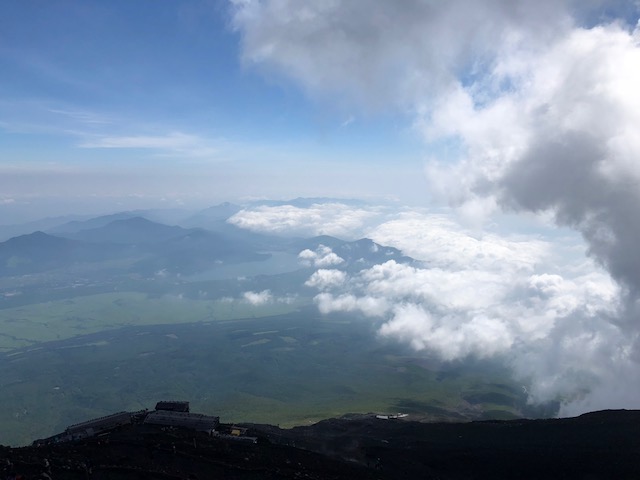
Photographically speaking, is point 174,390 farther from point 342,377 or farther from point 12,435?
point 342,377

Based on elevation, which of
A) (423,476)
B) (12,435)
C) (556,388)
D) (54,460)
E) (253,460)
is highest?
(54,460)

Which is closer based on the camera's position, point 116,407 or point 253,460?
point 253,460

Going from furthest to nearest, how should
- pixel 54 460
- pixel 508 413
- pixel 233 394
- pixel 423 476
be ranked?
pixel 233 394
pixel 508 413
pixel 423 476
pixel 54 460

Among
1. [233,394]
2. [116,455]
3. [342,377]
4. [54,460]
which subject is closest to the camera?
[54,460]

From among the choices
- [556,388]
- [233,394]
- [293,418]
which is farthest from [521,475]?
[556,388]

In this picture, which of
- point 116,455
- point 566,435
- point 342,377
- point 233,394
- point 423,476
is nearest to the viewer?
point 116,455

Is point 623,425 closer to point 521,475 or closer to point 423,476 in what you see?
point 521,475

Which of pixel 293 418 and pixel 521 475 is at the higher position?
pixel 521 475

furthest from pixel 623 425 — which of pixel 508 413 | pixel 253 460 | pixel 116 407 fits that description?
pixel 116 407

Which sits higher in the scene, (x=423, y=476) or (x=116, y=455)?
(x=116, y=455)
